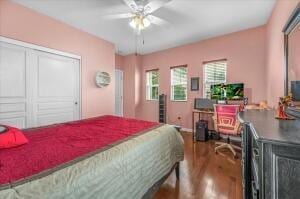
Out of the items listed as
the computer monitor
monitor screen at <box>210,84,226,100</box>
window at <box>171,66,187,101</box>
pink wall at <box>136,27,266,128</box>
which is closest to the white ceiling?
pink wall at <box>136,27,266,128</box>

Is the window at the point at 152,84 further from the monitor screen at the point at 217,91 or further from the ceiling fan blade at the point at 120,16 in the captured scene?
the ceiling fan blade at the point at 120,16

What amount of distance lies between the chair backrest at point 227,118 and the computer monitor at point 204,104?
0.78 m

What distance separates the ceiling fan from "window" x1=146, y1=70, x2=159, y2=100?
2496mm

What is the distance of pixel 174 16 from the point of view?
312cm

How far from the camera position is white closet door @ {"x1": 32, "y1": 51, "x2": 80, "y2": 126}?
3.10 metres

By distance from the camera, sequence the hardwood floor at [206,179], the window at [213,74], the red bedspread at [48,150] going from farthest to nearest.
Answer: the window at [213,74] → the hardwood floor at [206,179] → the red bedspread at [48,150]

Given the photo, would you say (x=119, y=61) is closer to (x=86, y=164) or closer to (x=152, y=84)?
(x=152, y=84)

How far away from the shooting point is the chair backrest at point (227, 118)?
3139 millimetres

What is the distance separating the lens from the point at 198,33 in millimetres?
4016

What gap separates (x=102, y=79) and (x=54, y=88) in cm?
125

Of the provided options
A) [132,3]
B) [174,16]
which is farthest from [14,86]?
[174,16]

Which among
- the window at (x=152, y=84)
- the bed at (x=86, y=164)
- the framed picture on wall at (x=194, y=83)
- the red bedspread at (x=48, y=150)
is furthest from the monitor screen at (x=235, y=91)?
the red bedspread at (x=48, y=150)

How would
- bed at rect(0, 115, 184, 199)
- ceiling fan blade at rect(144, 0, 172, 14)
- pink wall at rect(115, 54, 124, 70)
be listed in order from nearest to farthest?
bed at rect(0, 115, 184, 199) < ceiling fan blade at rect(144, 0, 172, 14) < pink wall at rect(115, 54, 124, 70)

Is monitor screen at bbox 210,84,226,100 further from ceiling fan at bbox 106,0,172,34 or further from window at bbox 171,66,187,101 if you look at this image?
ceiling fan at bbox 106,0,172,34
